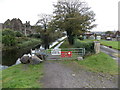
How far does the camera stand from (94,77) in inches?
178

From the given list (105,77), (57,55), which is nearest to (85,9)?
(57,55)

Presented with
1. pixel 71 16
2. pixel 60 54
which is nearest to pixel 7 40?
pixel 71 16

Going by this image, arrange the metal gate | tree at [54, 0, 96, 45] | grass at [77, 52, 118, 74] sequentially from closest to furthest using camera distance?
grass at [77, 52, 118, 74] < the metal gate < tree at [54, 0, 96, 45]

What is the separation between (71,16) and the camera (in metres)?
13.9

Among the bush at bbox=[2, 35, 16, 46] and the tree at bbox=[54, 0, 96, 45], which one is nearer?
the tree at bbox=[54, 0, 96, 45]

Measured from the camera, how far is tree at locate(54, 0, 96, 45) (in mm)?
13465

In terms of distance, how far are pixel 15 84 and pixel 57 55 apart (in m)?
5.30

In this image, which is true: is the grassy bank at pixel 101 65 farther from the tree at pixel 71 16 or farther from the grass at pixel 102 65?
the tree at pixel 71 16

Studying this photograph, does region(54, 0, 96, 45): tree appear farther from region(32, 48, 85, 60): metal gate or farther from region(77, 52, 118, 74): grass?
region(77, 52, 118, 74): grass

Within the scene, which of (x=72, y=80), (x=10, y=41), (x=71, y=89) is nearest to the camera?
(x=71, y=89)

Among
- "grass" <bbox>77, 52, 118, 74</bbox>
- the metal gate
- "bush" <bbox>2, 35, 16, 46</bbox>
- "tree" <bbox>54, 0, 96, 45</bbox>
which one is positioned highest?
"tree" <bbox>54, 0, 96, 45</bbox>

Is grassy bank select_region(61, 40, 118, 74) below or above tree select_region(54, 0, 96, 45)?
below

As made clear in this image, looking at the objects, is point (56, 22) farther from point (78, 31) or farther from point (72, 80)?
point (72, 80)

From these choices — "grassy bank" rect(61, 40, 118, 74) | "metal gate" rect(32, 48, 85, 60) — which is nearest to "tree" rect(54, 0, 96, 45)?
"metal gate" rect(32, 48, 85, 60)
